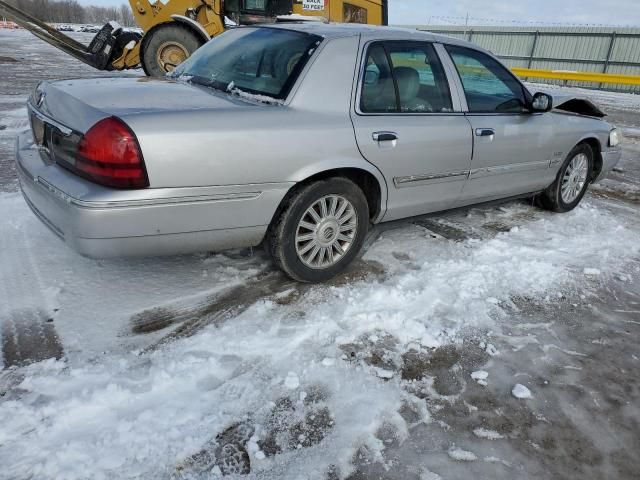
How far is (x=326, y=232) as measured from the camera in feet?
10.8

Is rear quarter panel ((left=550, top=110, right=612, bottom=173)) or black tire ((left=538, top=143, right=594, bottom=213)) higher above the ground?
rear quarter panel ((left=550, top=110, right=612, bottom=173))

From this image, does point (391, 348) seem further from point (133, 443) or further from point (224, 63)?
point (224, 63)

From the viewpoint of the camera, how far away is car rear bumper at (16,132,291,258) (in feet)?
8.11

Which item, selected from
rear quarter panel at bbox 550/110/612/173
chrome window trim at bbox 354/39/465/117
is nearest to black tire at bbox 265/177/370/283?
chrome window trim at bbox 354/39/465/117

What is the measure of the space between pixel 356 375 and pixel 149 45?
951cm

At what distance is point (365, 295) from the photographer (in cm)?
321

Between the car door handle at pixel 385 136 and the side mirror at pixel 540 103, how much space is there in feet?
5.21

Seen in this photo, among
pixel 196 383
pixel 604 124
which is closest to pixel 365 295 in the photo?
pixel 196 383

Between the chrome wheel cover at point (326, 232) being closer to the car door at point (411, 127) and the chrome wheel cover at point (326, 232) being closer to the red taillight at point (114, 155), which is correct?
the car door at point (411, 127)

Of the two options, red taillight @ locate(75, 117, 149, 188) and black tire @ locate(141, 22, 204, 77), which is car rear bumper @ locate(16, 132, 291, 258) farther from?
black tire @ locate(141, 22, 204, 77)

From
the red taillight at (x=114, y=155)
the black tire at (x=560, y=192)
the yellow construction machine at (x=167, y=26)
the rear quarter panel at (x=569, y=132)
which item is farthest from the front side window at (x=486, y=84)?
the yellow construction machine at (x=167, y=26)

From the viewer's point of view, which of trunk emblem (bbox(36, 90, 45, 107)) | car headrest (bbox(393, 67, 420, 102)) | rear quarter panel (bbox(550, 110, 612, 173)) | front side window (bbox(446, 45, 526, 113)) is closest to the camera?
trunk emblem (bbox(36, 90, 45, 107))

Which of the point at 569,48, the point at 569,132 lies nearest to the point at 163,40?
the point at 569,132

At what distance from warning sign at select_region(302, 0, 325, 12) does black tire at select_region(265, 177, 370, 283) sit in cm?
872
